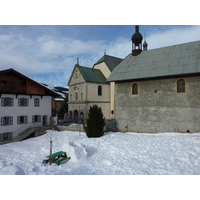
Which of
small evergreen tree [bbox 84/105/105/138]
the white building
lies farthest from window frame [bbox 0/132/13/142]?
small evergreen tree [bbox 84/105/105/138]

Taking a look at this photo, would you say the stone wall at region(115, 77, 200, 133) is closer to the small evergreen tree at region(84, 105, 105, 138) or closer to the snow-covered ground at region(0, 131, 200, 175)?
the snow-covered ground at region(0, 131, 200, 175)

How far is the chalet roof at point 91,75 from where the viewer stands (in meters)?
26.0

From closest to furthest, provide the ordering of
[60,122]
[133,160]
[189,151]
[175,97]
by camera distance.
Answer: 1. [133,160]
2. [189,151]
3. [175,97]
4. [60,122]

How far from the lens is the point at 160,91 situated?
14.8 meters

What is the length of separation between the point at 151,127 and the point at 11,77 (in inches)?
681

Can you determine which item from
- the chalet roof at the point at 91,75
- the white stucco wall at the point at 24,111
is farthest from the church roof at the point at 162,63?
the white stucco wall at the point at 24,111

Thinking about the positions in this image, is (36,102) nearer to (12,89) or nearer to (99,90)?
(12,89)

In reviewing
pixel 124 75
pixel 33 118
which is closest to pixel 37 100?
pixel 33 118

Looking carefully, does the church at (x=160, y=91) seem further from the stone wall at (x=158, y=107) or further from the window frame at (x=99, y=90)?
the window frame at (x=99, y=90)

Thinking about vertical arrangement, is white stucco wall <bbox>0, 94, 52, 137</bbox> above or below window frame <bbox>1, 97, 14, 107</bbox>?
below

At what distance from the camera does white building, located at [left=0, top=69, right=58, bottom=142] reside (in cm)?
1791

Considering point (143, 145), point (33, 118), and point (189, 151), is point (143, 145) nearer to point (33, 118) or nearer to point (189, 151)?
point (189, 151)

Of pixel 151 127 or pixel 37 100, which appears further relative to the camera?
pixel 37 100

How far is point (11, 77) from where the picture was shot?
61.3 feet
